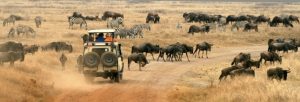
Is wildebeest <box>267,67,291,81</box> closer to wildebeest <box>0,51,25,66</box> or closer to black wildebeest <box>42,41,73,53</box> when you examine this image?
wildebeest <box>0,51,25,66</box>

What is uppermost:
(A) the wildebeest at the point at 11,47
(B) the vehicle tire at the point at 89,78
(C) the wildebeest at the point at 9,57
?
(C) the wildebeest at the point at 9,57

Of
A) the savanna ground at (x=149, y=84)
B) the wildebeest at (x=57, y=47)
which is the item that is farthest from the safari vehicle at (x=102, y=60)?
the wildebeest at (x=57, y=47)

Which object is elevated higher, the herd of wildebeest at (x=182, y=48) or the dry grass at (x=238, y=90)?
the dry grass at (x=238, y=90)

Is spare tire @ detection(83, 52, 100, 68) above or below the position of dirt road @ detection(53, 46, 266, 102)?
above

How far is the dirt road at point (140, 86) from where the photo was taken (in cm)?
2350

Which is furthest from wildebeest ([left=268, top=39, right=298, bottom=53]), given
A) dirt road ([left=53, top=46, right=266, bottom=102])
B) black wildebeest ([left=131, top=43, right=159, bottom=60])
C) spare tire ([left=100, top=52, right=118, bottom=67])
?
spare tire ([left=100, top=52, right=118, bottom=67])

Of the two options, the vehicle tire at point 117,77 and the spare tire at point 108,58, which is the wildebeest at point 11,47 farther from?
the spare tire at point 108,58

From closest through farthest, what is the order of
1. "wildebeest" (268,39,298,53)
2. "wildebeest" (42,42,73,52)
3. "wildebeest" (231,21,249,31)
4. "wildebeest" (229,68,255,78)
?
"wildebeest" (229,68,255,78) < "wildebeest" (42,42,73,52) < "wildebeest" (268,39,298,53) < "wildebeest" (231,21,249,31)

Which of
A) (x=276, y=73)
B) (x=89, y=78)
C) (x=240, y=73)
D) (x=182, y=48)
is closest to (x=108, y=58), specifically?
(x=89, y=78)

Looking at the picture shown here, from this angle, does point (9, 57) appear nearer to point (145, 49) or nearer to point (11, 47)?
point (11, 47)

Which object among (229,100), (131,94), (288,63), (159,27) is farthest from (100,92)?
(159,27)

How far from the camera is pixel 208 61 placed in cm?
4312

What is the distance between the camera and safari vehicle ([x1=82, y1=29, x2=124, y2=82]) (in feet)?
90.6

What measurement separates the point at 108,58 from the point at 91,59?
2.72 feet
